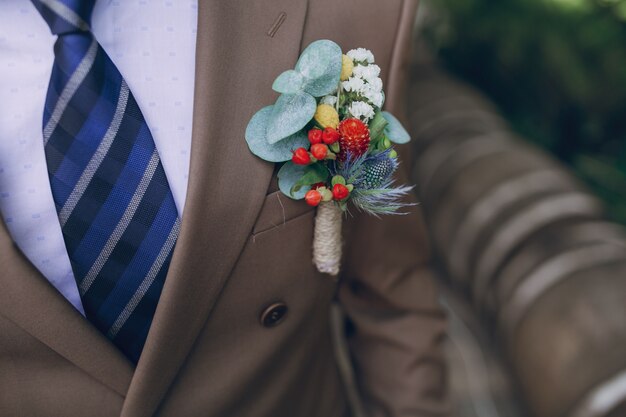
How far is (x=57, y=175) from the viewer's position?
0.75m

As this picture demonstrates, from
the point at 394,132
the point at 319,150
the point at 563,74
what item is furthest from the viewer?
the point at 563,74

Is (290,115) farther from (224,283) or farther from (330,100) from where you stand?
(224,283)

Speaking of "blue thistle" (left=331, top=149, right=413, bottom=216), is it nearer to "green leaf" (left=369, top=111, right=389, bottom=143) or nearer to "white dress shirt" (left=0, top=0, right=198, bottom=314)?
"green leaf" (left=369, top=111, right=389, bottom=143)

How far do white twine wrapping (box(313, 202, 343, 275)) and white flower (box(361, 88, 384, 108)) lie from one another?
15 centimetres

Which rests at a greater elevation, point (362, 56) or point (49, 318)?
point (362, 56)

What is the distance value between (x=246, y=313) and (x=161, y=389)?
0.51 feet

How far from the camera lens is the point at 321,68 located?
725 mm

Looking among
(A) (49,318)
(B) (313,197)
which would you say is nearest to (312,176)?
(B) (313,197)

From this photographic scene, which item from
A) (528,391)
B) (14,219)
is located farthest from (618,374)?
(14,219)

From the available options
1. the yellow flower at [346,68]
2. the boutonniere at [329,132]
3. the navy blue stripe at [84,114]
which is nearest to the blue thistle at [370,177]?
the boutonniere at [329,132]

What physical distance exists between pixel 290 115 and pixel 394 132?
0.56ft

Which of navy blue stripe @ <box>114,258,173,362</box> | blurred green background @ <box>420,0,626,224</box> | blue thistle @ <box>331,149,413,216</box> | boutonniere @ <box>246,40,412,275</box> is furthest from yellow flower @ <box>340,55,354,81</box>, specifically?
blurred green background @ <box>420,0,626,224</box>

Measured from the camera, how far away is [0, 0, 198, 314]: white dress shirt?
747 mm

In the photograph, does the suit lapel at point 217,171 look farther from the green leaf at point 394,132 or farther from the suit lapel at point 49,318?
the green leaf at point 394,132
